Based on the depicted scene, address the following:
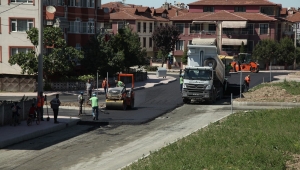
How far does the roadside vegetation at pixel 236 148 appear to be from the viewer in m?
20.5

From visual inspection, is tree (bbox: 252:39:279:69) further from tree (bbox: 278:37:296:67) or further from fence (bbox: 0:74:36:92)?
fence (bbox: 0:74:36:92)

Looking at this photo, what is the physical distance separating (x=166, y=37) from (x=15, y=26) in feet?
149

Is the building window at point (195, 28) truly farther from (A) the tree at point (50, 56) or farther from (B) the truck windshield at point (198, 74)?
(B) the truck windshield at point (198, 74)

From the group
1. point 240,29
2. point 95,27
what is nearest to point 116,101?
point 95,27

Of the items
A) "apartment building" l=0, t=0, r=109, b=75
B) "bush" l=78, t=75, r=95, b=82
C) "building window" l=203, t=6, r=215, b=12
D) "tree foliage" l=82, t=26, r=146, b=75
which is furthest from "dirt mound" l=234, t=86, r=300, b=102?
"building window" l=203, t=6, r=215, b=12

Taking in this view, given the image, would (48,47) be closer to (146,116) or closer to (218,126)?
(146,116)

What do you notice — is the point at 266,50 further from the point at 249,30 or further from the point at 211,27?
the point at 211,27

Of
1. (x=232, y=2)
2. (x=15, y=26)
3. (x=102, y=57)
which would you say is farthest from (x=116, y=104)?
(x=232, y=2)

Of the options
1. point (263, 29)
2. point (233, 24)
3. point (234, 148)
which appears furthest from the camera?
point (263, 29)

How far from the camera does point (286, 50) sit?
92.1 m

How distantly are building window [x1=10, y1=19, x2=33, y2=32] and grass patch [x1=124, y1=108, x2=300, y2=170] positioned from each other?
27.6 m

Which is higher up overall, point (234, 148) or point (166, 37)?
point (166, 37)

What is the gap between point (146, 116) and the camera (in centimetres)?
3641

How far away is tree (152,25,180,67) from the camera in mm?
97750
